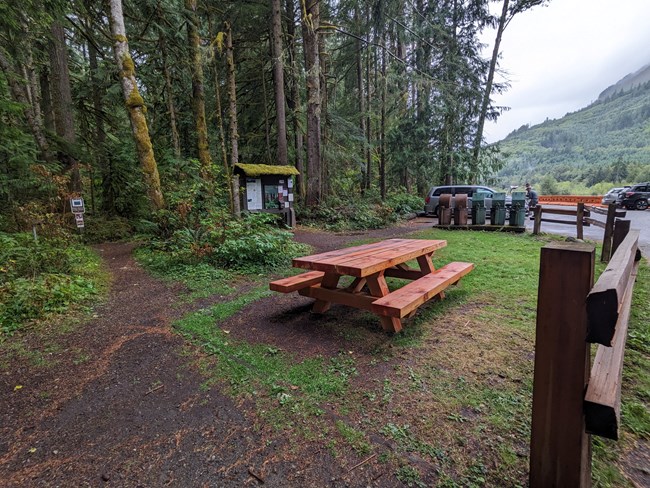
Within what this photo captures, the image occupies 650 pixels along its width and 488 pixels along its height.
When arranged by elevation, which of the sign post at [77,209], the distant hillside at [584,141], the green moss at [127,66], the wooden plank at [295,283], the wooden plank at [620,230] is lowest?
the wooden plank at [295,283]

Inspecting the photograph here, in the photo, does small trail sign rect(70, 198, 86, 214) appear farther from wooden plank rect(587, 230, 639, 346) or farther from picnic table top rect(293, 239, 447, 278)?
wooden plank rect(587, 230, 639, 346)

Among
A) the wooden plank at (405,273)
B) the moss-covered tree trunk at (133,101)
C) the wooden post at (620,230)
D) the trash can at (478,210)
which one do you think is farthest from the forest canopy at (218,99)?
the wooden post at (620,230)

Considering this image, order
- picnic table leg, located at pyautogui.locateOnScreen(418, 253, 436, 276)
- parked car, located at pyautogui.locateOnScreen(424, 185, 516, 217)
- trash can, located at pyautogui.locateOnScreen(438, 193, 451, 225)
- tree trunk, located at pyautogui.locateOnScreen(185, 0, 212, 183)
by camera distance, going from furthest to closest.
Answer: parked car, located at pyautogui.locateOnScreen(424, 185, 516, 217)
trash can, located at pyautogui.locateOnScreen(438, 193, 451, 225)
tree trunk, located at pyautogui.locateOnScreen(185, 0, 212, 183)
picnic table leg, located at pyautogui.locateOnScreen(418, 253, 436, 276)

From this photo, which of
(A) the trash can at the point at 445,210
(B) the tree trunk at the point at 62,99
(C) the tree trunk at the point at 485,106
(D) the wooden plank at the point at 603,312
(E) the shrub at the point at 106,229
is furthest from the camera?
(C) the tree trunk at the point at 485,106

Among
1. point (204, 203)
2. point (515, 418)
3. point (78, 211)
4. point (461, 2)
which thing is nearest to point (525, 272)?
point (515, 418)

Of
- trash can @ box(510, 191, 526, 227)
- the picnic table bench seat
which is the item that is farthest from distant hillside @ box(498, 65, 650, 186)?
the picnic table bench seat

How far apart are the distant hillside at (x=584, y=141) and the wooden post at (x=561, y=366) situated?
236 ft

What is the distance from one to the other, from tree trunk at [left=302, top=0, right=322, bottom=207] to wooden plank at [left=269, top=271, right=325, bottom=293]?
9817 mm

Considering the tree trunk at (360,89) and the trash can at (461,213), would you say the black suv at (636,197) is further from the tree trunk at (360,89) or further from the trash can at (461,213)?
the tree trunk at (360,89)

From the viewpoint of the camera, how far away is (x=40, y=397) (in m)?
2.58

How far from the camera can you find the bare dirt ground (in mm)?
1879

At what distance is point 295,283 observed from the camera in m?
3.84

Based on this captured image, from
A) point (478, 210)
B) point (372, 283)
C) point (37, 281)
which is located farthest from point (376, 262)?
point (478, 210)

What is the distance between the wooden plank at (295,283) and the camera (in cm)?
375
